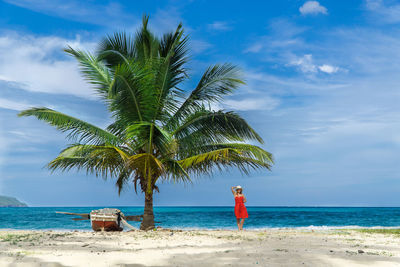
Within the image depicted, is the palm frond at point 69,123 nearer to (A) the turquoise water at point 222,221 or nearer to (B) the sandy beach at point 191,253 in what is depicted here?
(B) the sandy beach at point 191,253

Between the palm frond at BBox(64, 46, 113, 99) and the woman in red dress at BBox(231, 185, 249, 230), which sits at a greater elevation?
the palm frond at BBox(64, 46, 113, 99)

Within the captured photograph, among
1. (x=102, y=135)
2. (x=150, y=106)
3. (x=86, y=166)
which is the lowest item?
(x=86, y=166)

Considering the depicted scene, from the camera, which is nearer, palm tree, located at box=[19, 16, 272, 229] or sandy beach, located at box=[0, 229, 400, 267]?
sandy beach, located at box=[0, 229, 400, 267]

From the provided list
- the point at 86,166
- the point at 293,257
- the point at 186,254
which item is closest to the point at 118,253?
the point at 186,254

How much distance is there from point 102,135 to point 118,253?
589 cm

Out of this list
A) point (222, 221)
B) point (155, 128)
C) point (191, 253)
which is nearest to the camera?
point (191, 253)

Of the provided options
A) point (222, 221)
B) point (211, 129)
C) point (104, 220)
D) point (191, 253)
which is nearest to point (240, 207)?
point (211, 129)

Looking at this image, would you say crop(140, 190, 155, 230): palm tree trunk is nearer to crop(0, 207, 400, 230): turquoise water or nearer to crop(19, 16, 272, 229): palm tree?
crop(19, 16, 272, 229): palm tree

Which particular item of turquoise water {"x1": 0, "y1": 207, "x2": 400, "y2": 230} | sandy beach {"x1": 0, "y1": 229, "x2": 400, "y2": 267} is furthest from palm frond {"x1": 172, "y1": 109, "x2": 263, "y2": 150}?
turquoise water {"x1": 0, "y1": 207, "x2": 400, "y2": 230}

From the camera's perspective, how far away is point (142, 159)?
11.6m

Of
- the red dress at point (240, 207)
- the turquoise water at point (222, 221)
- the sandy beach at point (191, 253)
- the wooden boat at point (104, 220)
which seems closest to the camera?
the sandy beach at point (191, 253)

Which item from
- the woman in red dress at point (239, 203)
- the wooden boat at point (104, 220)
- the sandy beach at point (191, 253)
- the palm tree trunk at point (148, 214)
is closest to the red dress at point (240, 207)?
the woman in red dress at point (239, 203)

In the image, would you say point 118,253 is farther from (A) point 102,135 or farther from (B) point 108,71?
(B) point 108,71

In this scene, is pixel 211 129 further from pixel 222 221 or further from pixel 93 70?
pixel 222 221
